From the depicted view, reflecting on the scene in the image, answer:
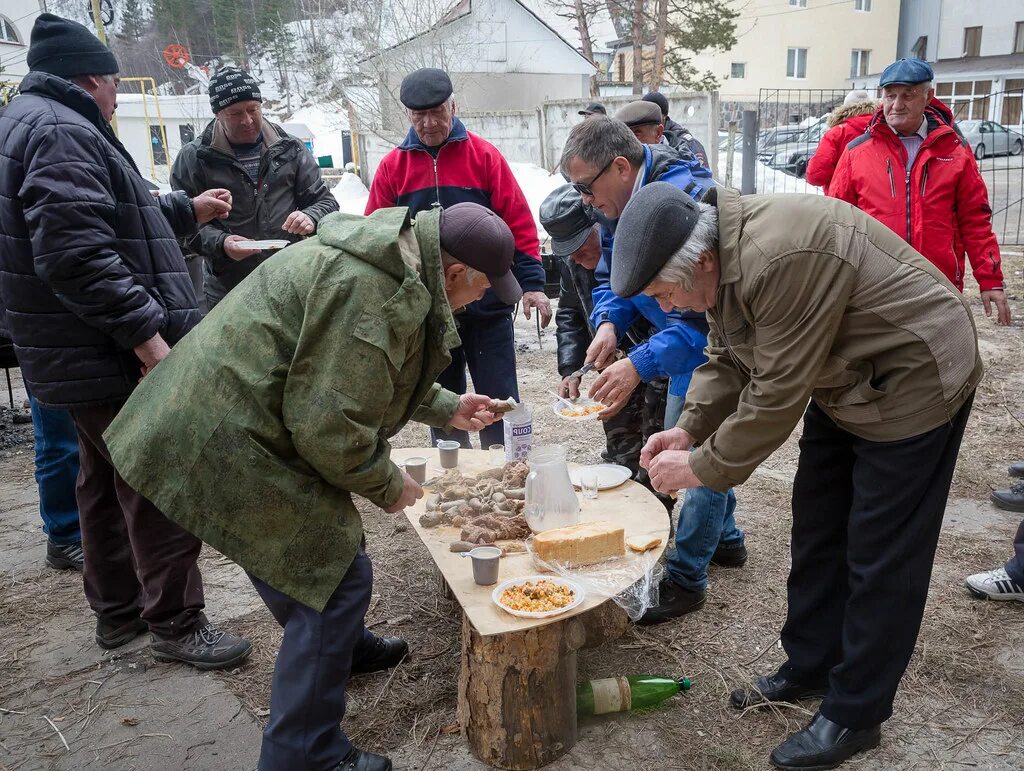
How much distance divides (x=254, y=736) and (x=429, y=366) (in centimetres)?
153

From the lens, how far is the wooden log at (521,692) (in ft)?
8.01

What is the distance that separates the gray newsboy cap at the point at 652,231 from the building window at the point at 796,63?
123 ft

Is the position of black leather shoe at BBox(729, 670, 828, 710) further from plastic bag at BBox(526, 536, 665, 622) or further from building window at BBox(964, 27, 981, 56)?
building window at BBox(964, 27, 981, 56)

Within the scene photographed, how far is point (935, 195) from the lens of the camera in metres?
4.30

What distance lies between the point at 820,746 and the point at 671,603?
96cm

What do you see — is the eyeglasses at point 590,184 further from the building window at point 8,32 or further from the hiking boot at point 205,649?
the building window at point 8,32

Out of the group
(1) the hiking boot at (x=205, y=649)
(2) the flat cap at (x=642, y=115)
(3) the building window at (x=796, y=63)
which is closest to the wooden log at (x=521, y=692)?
(1) the hiking boot at (x=205, y=649)

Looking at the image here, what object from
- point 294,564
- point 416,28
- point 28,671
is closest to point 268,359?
point 294,564

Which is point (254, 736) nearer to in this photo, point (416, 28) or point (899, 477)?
point (899, 477)

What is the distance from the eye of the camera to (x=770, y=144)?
20.6m

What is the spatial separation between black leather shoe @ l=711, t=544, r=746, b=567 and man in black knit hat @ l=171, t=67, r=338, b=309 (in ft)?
8.77

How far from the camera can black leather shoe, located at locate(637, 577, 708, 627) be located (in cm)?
337

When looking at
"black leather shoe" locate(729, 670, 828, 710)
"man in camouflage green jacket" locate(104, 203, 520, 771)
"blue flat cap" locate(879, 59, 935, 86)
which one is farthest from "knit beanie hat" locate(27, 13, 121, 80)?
"blue flat cap" locate(879, 59, 935, 86)

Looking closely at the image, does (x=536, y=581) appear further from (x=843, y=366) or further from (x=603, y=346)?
(x=603, y=346)
